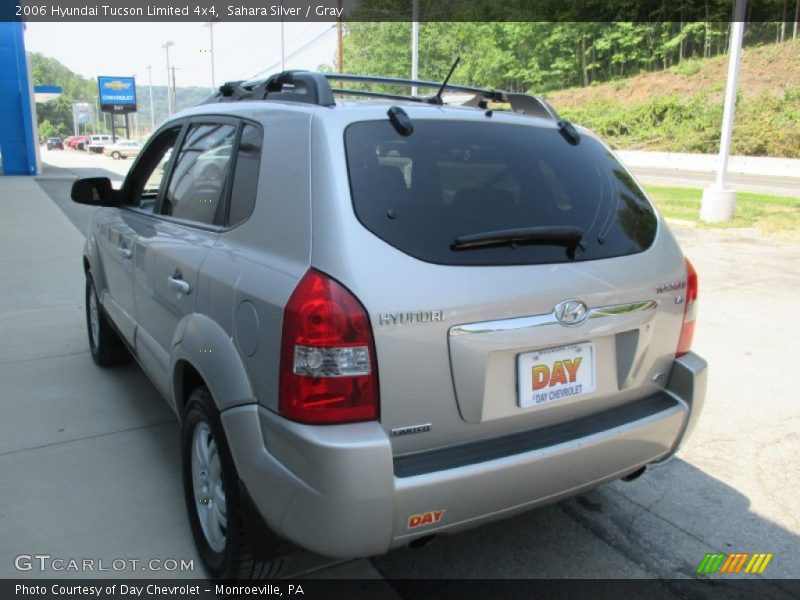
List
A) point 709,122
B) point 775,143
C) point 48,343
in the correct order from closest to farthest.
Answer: point 48,343 < point 775,143 < point 709,122

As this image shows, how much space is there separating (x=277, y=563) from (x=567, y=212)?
1719mm

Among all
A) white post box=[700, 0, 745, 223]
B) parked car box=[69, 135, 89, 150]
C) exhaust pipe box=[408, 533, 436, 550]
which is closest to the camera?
exhaust pipe box=[408, 533, 436, 550]

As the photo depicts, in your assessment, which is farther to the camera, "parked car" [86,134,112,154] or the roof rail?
"parked car" [86,134,112,154]

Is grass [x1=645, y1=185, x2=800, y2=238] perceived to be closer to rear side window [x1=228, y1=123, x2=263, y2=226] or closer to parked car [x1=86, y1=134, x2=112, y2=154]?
rear side window [x1=228, y1=123, x2=263, y2=226]

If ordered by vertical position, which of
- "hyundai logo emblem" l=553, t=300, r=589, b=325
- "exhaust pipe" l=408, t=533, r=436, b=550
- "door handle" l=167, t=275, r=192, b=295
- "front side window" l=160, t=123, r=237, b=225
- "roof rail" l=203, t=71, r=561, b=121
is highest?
"roof rail" l=203, t=71, r=561, b=121

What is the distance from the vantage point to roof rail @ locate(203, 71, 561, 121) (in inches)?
97.0

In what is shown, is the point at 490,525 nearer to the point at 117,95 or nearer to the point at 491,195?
the point at 491,195

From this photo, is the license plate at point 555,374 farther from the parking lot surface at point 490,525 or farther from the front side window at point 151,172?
the front side window at point 151,172

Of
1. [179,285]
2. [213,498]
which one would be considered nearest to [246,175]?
[179,285]

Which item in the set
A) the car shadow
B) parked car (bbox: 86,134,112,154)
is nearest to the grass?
the car shadow

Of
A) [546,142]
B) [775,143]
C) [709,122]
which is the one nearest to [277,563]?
[546,142]

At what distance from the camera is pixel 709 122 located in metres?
39.4

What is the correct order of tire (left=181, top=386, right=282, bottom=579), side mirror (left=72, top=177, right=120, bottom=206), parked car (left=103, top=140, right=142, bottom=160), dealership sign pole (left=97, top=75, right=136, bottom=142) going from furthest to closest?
1. dealership sign pole (left=97, top=75, right=136, bottom=142)
2. parked car (left=103, top=140, right=142, bottom=160)
3. side mirror (left=72, top=177, right=120, bottom=206)
4. tire (left=181, top=386, right=282, bottom=579)

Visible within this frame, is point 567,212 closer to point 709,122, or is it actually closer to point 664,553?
point 664,553
